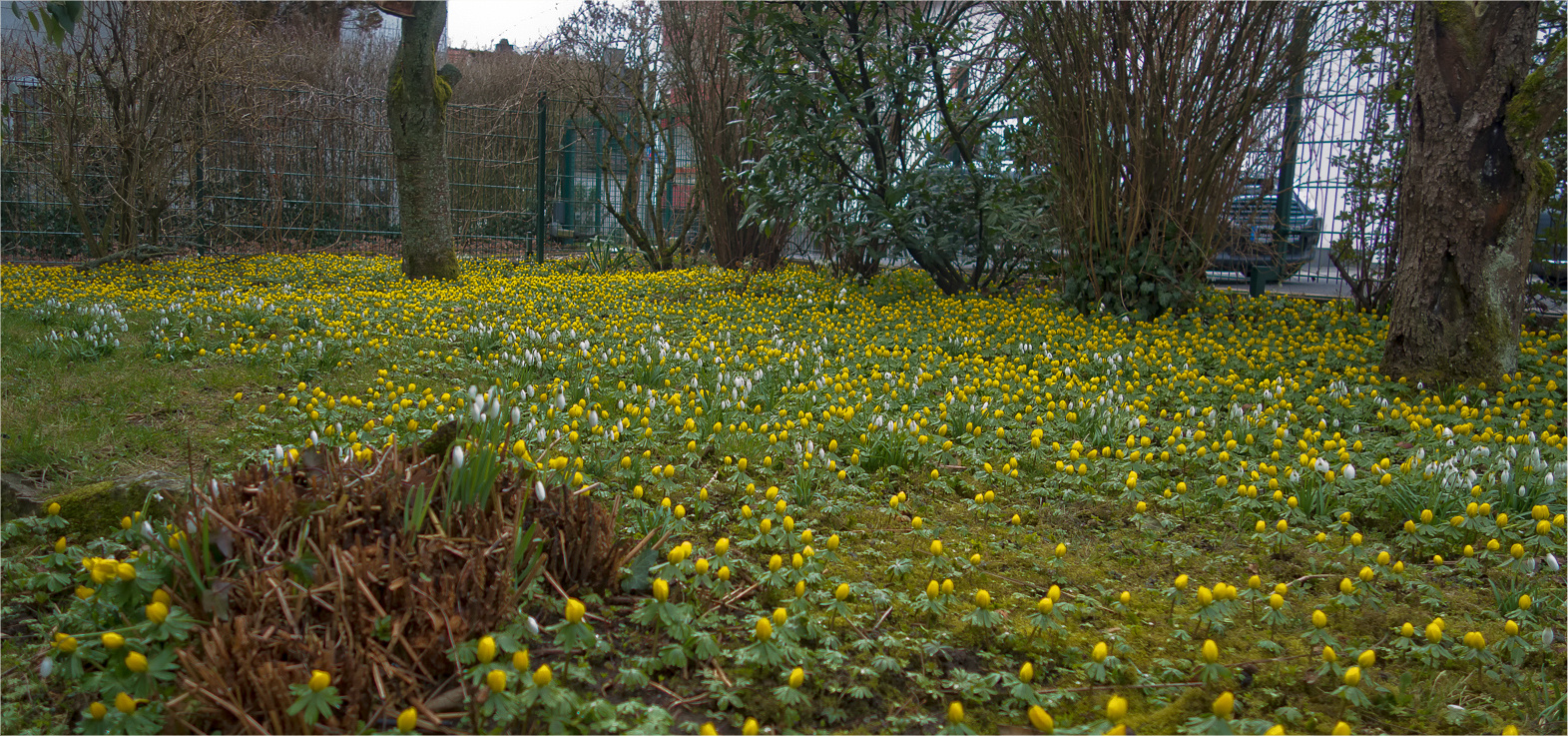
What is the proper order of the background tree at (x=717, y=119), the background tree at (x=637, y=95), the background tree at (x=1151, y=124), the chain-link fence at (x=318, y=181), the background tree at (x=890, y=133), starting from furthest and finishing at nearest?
the background tree at (x=637, y=95), the background tree at (x=717, y=119), the chain-link fence at (x=318, y=181), the background tree at (x=890, y=133), the background tree at (x=1151, y=124)

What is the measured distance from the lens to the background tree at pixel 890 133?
26.0ft

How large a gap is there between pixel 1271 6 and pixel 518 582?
7.05m

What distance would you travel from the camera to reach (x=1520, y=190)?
16.1 feet

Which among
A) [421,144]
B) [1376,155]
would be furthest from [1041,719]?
[421,144]

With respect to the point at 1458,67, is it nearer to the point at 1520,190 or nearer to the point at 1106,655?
the point at 1520,190

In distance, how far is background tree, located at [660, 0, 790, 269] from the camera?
10859 mm

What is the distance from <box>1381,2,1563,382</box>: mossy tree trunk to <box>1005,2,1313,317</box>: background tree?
179cm

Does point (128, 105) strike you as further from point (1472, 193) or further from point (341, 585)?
point (1472, 193)

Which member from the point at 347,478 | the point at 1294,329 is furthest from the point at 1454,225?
the point at 347,478

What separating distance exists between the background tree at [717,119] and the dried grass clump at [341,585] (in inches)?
346

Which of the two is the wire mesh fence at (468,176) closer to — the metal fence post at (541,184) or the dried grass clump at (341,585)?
the metal fence post at (541,184)

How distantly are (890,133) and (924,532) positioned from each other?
6578 millimetres

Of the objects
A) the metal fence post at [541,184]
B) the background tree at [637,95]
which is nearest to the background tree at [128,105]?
the metal fence post at [541,184]

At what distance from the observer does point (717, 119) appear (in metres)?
11.0
